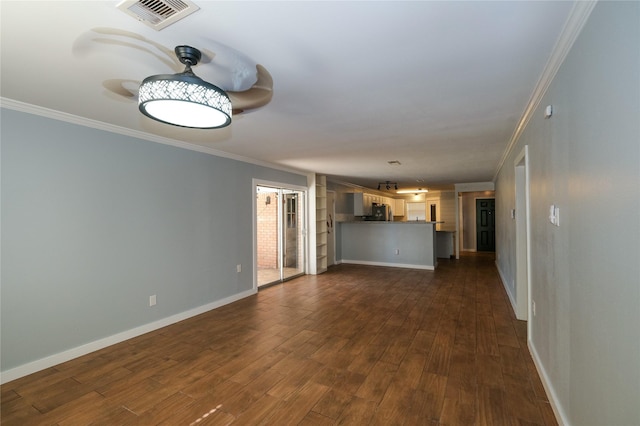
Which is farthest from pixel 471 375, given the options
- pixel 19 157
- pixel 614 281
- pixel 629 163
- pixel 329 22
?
pixel 19 157

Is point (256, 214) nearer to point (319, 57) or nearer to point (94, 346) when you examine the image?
point (94, 346)

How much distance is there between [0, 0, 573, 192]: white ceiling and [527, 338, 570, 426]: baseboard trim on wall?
2.18 metres

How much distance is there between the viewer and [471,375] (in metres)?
2.45

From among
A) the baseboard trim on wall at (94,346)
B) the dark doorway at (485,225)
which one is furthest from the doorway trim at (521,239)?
the dark doorway at (485,225)

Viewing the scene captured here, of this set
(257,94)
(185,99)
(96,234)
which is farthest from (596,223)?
(96,234)

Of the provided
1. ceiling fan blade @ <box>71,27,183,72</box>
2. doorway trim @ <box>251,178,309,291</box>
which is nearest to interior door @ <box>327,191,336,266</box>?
doorway trim @ <box>251,178,309,291</box>

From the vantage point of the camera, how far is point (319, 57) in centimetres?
179

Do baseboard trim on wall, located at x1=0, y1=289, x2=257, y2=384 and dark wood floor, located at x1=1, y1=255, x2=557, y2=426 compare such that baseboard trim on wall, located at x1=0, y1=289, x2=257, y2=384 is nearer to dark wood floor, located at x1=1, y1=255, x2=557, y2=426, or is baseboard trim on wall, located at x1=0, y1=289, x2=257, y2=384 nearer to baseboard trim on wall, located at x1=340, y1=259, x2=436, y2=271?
dark wood floor, located at x1=1, y1=255, x2=557, y2=426

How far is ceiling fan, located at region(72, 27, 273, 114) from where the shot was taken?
1623 millimetres

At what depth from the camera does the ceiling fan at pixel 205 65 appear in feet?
5.32

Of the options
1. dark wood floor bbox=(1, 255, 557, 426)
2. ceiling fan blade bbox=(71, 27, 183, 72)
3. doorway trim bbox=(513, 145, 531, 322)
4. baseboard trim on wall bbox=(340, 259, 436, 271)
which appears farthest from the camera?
baseboard trim on wall bbox=(340, 259, 436, 271)

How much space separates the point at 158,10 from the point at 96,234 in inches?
99.3

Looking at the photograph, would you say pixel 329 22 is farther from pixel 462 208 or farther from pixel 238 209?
pixel 462 208

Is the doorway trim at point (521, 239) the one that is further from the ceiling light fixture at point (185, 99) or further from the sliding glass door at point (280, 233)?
the sliding glass door at point (280, 233)
